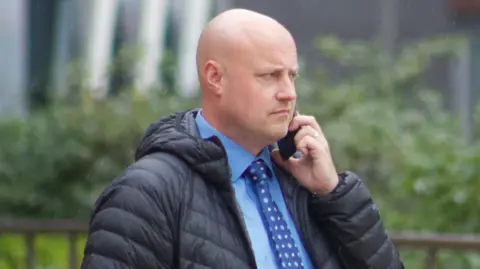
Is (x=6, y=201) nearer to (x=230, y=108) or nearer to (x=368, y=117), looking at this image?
(x=368, y=117)

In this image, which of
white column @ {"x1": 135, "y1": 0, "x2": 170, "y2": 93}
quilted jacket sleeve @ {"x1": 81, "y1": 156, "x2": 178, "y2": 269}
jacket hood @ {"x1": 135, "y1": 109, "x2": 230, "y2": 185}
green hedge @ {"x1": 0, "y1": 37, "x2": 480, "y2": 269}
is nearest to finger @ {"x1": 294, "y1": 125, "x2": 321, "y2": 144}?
jacket hood @ {"x1": 135, "y1": 109, "x2": 230, "y2": 185}

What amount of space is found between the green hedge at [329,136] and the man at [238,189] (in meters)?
3.71

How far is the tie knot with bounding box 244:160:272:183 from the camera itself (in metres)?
2.89

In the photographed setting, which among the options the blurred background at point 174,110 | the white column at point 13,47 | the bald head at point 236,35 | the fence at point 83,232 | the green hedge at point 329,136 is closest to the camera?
the bald head at point 236,35

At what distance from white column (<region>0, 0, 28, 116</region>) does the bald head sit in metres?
8.30

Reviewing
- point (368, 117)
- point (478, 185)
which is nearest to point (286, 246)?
point (478, 185)

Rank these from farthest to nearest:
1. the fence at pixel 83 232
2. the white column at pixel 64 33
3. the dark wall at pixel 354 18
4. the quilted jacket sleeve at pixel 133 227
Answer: the dark wall at pixel 354 18 → the white column at pixel 64 33 → the fence at pixel 83 232 → the quilted jacket sleeve at pixel 133 227

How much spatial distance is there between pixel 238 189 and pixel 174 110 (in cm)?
513

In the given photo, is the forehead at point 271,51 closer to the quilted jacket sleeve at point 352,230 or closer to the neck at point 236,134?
the neck at point 236,134

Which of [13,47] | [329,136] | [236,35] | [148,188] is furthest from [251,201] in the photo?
[13,47]

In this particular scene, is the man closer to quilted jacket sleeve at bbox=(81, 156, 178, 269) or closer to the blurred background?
quilted jacket sleeve at bbox=(81, 156, 178, 269)

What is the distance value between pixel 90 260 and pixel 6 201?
5.79 m

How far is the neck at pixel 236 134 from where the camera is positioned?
285 cm

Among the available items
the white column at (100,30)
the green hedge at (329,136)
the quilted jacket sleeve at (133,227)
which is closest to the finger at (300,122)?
the quilted jacket sleeve at (133,227)
